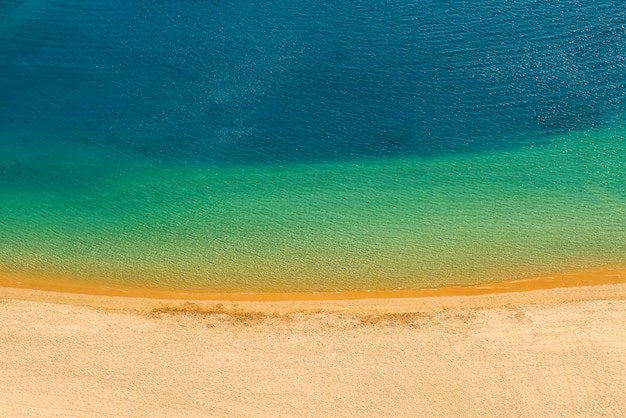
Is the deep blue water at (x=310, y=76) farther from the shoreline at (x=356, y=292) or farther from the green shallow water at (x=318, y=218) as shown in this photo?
the shoreline at (x=356, y=292)

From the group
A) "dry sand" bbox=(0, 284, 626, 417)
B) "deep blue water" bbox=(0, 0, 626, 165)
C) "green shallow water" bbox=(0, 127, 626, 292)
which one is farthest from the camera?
"deep blue water" bbox=(0, 0, 626, 165)

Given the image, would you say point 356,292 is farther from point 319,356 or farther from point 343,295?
point 319,356

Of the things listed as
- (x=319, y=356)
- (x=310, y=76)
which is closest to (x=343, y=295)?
(x=319, y=356)

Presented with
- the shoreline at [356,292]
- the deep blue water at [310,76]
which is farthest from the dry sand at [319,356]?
the deep blue water at [310,76]

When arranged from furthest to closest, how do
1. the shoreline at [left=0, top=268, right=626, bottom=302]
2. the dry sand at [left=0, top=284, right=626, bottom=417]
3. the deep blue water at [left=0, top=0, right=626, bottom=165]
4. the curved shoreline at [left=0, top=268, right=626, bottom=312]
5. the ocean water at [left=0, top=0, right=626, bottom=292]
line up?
the deep blue water at [left=0, top=0, right=626, bottom=165], the ocean water at [left=0, top=0, right=626, bottom=292], the shoreline at [left=0, top=268, right=626, bottom=302], the curved shoreline at [left=0, top=268, right=626, bottom=312], the dry sand at [left=0, top=284, right=626, bottom=417]

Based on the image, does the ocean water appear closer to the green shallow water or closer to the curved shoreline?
the green shallow water

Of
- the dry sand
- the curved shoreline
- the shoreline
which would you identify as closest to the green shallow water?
the shoreline
